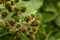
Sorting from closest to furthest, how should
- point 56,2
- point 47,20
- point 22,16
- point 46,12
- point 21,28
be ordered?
point 21,28
point 22,16
point 47,20
point 46,12
point 56,2

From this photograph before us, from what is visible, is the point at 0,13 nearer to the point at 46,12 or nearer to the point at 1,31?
the point at 1,31

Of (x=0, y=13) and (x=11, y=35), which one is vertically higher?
(x=0, y=13)

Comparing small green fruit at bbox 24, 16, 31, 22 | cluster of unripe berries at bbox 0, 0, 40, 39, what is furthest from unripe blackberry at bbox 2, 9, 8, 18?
small green fruit at bbox 24, 16, 31, 22

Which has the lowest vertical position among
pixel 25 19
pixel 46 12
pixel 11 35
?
pixel 46 12

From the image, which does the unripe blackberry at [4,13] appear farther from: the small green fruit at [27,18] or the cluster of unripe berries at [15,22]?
the small green fruit at [27,18]

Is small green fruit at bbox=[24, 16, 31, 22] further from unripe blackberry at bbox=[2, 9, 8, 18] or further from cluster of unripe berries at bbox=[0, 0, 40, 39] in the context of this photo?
unripe blackberry at bbox=[2, 9, 8, 18]

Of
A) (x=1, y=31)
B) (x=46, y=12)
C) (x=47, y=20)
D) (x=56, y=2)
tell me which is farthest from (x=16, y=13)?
(x=56, y=2)

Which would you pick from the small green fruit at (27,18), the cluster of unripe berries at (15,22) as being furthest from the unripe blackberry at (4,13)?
the small green fruit at (27,18)

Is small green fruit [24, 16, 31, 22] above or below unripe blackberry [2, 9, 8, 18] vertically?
below

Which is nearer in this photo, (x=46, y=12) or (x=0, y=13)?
(x=0, y=13)

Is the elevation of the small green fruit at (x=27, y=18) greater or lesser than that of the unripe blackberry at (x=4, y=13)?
lesser

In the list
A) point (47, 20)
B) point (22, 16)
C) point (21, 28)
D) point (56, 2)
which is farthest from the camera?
point (56, 2)
